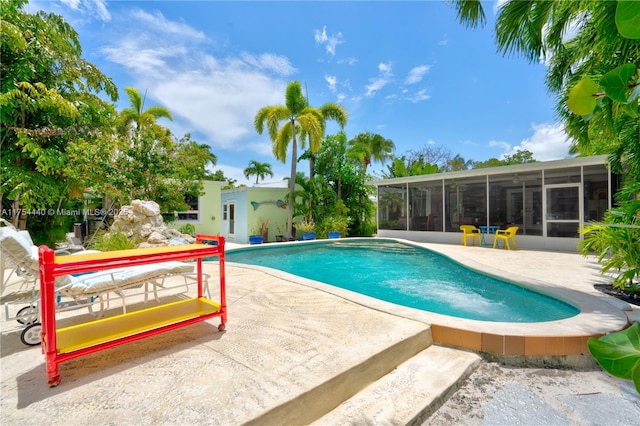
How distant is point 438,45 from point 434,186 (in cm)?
614

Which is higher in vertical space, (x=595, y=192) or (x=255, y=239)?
(x=595, y=192)

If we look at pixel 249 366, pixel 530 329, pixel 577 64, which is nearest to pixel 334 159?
pixel 577 64

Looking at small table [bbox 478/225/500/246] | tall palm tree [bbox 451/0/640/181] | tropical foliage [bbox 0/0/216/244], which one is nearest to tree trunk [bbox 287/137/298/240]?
tropical foliage [bbox 0/0/216/244]

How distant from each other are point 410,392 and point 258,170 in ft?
120

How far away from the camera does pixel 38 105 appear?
30.0ft

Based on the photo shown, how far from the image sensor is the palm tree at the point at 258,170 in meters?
37.4

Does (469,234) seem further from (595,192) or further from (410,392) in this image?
(410,392)

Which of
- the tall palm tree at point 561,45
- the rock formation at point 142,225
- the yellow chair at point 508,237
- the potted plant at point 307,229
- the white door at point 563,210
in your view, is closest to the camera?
the tall palm tree at point 561,45

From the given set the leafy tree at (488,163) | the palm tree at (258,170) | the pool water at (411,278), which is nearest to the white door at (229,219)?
the pool water at (411,278)

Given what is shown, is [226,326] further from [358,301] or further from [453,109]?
[453,109]

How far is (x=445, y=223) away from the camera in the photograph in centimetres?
1352

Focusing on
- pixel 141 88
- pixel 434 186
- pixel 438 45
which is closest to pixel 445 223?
pixel 434 186

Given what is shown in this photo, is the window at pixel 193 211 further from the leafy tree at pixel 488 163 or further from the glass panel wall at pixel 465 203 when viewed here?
the leafy tree at pixel 488 163

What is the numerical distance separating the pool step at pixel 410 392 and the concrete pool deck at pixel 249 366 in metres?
0.02
